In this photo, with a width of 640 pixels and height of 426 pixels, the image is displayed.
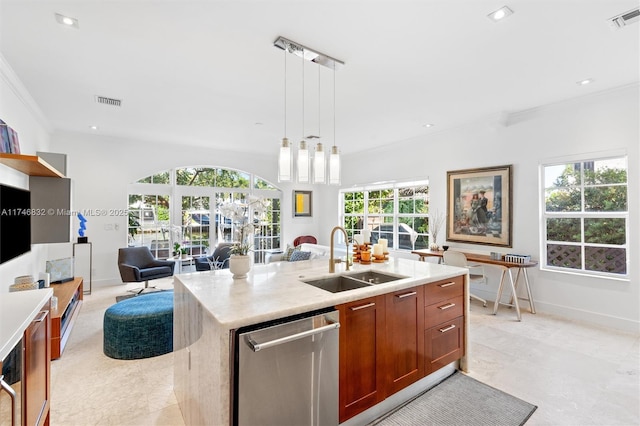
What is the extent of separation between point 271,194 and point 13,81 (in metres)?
4.90

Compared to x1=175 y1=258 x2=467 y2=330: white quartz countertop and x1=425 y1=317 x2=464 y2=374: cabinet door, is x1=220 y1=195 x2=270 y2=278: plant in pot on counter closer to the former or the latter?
x1=175 y1=258 x2=467 y2=330: white quartz countertop

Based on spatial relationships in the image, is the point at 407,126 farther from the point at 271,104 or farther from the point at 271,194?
the point at 271,194

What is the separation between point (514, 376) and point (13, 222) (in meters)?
4.29

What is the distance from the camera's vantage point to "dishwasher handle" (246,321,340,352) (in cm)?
137

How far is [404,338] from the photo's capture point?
209 cm

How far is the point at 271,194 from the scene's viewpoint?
7516 mm

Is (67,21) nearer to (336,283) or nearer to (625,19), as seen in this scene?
(336,283)

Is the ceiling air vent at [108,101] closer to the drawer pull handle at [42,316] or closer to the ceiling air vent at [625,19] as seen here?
the drawer pull handle at [42,316]

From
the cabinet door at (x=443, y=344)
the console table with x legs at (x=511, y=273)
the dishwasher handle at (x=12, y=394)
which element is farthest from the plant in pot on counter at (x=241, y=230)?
the console table with x legs at (x=511, y=273)

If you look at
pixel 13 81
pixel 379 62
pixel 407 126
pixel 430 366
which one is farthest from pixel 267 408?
pixel 407 126

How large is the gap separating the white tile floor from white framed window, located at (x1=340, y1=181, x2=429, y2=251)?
8.21ft

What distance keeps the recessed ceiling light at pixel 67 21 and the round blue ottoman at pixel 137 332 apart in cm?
241

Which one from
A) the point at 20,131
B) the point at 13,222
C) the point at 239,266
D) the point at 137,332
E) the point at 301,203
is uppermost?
the point at 20,131

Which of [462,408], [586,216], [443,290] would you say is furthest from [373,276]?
[586,216]
